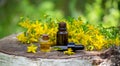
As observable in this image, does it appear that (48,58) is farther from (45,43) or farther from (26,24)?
(26,24)

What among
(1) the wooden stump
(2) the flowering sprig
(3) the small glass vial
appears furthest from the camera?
(2) the flowering sprig

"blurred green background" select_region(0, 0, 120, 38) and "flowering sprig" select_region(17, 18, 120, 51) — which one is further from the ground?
"blurred green background" select_region(0, 0, 120, 38)

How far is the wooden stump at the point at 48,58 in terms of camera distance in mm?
2609

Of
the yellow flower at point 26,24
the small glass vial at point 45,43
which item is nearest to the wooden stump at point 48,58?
the small glass vial at point 45,43

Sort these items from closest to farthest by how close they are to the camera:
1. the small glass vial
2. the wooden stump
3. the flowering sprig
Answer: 1. the wooden stump
2. the small glass vial
3. the flowering sprig


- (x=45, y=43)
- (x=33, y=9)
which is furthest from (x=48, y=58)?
(x=33, y=9)

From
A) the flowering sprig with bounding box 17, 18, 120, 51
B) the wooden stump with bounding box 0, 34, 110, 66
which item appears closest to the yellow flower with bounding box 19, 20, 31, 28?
the flowering sprig with bounding box 17, 18, 120, 51

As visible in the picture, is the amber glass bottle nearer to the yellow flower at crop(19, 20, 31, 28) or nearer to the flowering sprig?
the flowering sprig

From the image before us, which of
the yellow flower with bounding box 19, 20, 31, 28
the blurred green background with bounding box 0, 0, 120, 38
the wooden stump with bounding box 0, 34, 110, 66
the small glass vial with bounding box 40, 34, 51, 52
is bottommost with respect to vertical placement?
the wooden stump with bounding box 0, 34, 110, 66

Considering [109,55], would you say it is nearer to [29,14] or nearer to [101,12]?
[29,14]

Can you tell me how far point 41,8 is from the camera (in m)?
3.13

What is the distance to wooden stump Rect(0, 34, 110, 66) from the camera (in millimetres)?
2609

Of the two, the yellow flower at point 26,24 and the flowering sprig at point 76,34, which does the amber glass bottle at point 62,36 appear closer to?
the flowering sprig at point 76,34

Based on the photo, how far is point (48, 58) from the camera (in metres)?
2.61
